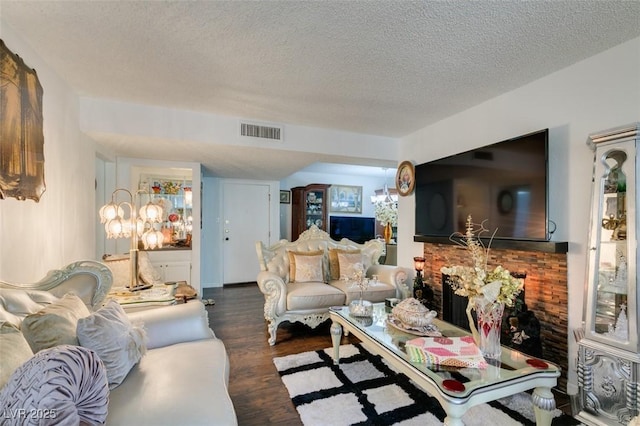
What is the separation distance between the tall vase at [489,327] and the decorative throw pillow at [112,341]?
173cm

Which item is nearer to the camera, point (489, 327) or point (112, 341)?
point (112, 341)

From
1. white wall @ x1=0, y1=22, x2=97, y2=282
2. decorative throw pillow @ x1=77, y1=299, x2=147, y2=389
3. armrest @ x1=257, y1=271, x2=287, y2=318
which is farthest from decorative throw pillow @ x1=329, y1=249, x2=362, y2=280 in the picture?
white wall @ x1=0, y1=22, x2=97, y2=282

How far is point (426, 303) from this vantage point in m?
3.29

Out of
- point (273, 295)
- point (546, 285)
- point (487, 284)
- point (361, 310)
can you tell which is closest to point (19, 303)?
point (273, 295)

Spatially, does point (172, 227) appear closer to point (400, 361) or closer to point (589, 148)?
point (400, 361)

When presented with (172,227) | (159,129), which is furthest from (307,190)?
(159,129)

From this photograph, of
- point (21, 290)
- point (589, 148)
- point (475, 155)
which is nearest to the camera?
point (21, 290)

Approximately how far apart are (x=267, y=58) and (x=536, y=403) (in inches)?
102

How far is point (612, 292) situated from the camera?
5.69ft

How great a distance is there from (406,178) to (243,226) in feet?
10.8

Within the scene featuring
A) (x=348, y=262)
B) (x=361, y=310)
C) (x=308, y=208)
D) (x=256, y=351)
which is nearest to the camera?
(x=361, y=310)

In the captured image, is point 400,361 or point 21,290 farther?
point 400,361

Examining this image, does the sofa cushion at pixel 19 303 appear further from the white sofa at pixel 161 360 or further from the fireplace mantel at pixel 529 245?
the fireplace mantel at pixel 529 245

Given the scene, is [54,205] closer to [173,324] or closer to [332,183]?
[173,324]
